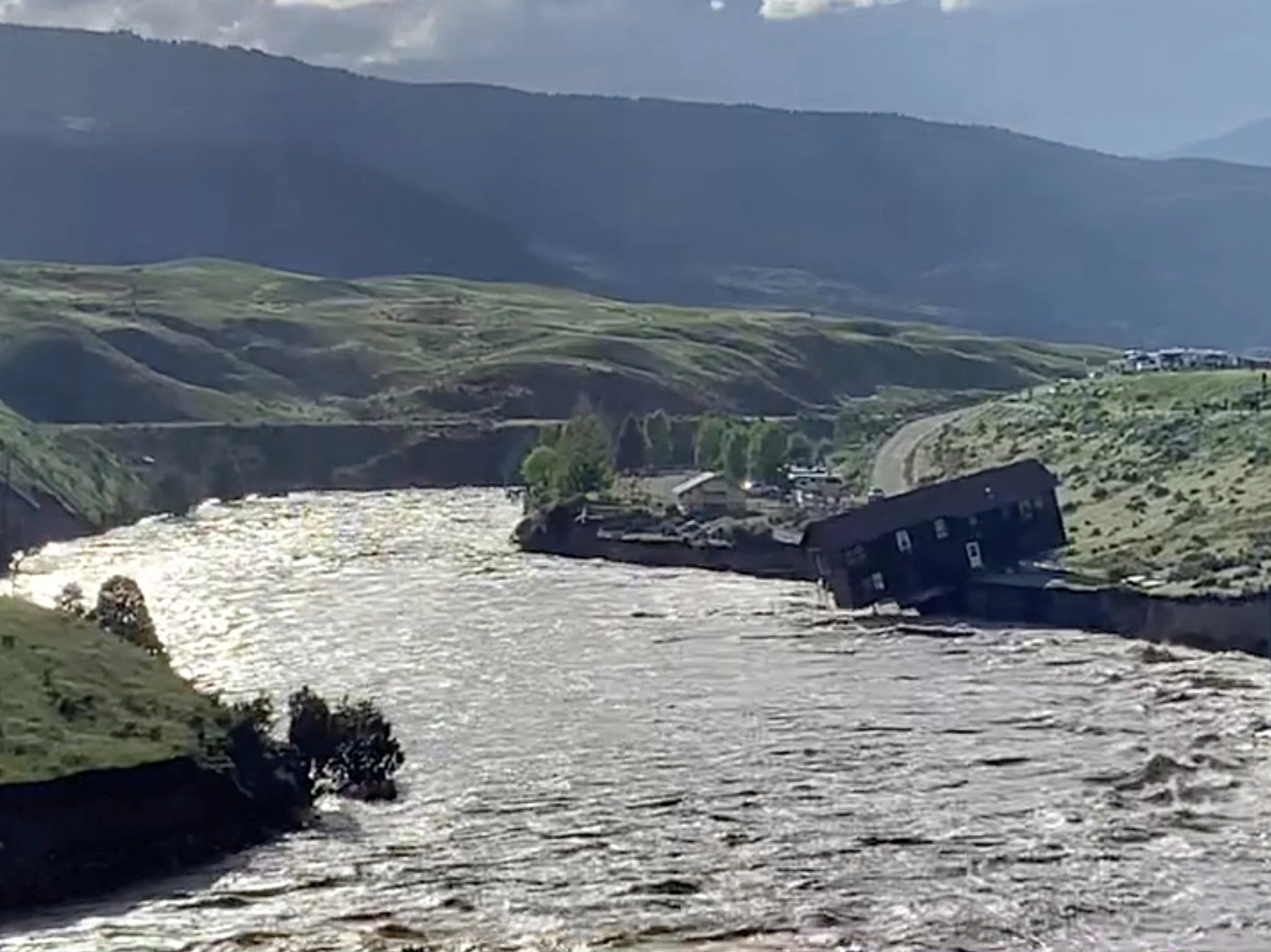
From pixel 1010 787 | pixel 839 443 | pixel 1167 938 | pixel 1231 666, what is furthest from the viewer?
pixel 839 443

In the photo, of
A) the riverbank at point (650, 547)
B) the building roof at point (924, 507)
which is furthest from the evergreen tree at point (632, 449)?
the building roof at point (924, 507)

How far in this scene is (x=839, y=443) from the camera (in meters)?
189

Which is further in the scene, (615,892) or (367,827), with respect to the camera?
(367,827)

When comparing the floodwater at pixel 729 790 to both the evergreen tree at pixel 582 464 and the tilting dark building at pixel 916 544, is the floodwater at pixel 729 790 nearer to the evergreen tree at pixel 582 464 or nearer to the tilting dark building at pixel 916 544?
the tilting dark building at pixel 916 544

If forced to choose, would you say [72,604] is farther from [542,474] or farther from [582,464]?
[542,474]

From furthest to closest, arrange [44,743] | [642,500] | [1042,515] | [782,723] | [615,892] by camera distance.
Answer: [642,500]
[1042,515]
[782,723]
[44,743]
[615,892]

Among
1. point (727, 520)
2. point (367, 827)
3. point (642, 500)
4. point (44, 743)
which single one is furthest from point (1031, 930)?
point (642, 500)

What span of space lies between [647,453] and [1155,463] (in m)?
59.3

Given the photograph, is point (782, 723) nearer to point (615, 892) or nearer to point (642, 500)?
point (615, 892)

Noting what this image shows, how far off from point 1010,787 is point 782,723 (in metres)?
11.8

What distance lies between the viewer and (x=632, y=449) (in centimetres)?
17938

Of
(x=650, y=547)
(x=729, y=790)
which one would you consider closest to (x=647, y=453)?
(x=650, y=547)

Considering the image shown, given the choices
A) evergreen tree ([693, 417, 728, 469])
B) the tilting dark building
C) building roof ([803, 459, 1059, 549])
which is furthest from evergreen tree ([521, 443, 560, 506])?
the tilting dark building

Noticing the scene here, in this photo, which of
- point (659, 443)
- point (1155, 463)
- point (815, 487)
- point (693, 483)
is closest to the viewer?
point (1155, 463)
